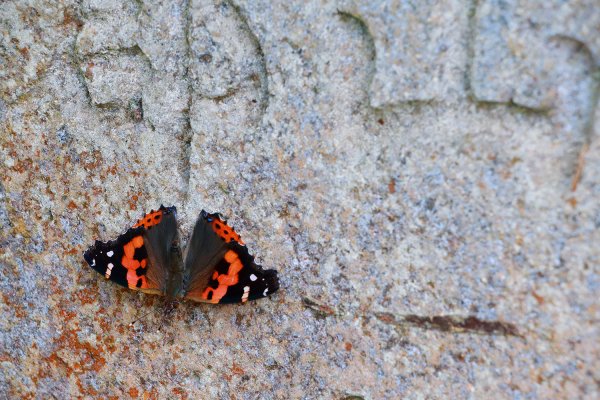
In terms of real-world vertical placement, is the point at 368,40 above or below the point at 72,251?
above

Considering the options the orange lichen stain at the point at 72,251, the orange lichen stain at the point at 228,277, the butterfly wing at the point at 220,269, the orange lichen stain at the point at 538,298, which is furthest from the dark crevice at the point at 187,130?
the orange lichen stain at the point at 538,298

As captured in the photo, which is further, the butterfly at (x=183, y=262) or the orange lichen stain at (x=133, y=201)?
the orange lichen stain at (x=133, y=201)

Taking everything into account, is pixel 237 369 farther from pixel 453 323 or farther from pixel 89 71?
pixel 89 71

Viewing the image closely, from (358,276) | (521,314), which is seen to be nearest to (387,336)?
(358,276)

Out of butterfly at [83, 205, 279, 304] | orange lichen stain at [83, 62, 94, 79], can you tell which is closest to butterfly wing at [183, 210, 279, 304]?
butterfly at [83, 205, 279, 304]

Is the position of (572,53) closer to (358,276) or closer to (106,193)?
(358,276)

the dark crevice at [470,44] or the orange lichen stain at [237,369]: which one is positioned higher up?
the dark crevice at [470,44]

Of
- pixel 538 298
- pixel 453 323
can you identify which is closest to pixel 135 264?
pixel 453 323

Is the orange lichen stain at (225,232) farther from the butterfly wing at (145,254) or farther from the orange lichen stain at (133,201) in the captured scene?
the orange lichen stain at (133,201)
